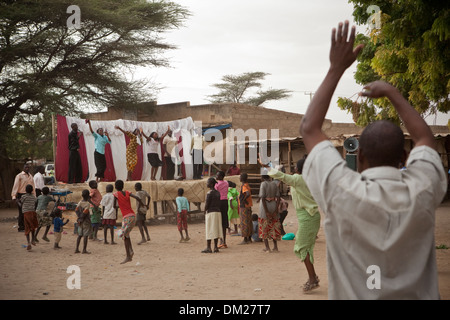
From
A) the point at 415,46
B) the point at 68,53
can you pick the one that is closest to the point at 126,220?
the point at 415,46

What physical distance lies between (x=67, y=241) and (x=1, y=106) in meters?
10.1

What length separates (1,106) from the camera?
19.8 metres

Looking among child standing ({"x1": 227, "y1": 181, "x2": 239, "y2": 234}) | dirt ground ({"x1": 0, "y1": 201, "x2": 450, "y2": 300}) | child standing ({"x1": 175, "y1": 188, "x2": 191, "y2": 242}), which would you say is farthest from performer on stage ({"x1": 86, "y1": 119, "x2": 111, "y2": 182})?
child standing ({"x1": 227, "y1": 181, "x2": 239, "y2": 234})

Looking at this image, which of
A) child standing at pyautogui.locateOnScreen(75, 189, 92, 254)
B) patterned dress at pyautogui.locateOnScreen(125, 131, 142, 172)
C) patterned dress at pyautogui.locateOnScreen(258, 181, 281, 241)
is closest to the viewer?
patterned dress at pyautogui.locateOnScreen(258, 181, 281, 241)

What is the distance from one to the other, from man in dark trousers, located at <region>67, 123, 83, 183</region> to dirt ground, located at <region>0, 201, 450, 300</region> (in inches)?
144

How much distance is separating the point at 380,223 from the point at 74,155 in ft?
49.0

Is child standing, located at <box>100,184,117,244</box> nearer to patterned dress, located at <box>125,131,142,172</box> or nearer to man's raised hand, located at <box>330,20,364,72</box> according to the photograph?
patterned dress, located at <box>125,131,142,172</box>

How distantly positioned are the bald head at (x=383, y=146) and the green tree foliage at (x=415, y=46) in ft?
15.8

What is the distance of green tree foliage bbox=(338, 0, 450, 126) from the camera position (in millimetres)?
6480

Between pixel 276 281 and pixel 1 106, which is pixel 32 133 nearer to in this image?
pixel 1 106

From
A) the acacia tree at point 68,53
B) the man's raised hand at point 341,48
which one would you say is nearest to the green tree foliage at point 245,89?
the acacia tree at point 68,53

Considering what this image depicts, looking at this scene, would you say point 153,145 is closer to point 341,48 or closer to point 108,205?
point 108,205

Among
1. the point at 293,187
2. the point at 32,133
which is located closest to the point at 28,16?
the point at 32,133

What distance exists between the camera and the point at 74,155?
15602 millimetres
